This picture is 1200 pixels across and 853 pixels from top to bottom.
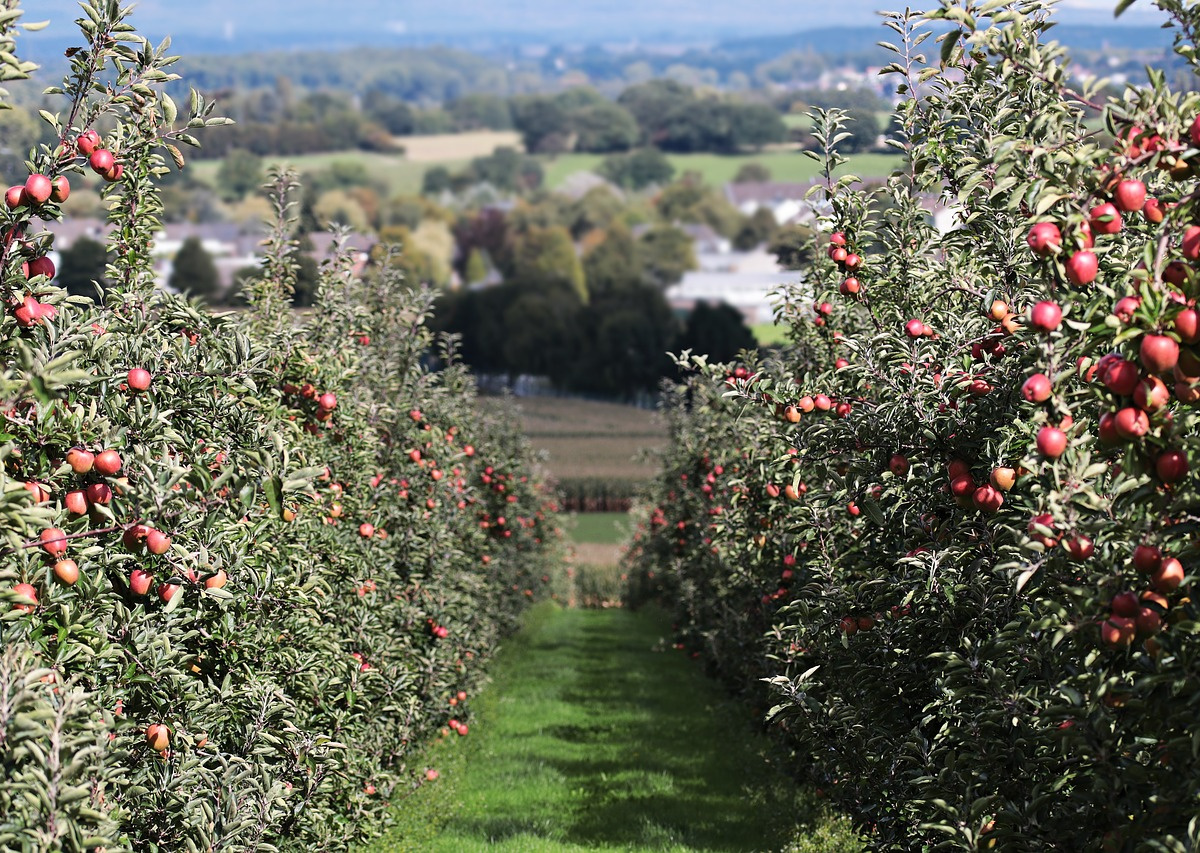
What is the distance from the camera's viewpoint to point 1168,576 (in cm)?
324

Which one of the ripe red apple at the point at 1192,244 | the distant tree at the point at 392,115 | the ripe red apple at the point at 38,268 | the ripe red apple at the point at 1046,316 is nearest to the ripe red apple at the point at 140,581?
the ripe red apple at the point at 38,268

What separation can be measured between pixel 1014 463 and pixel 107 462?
3416mm

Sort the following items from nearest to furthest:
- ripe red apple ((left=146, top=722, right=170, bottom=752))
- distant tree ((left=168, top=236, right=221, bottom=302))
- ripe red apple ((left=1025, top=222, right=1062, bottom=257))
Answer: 1. ripe red apple ((left=1025, top=222, right=1062, bottom=257))
2. ripe red apple ((left=146, top=722, right=170, bottom=752))
3. distant tree ((left=168, top=236, right=221, bottom=302))

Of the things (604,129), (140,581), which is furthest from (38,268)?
(604,129)

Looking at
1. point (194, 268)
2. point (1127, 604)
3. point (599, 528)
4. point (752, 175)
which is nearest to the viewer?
point (1127, 604)

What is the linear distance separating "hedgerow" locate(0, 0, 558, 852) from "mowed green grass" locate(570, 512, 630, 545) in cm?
3589

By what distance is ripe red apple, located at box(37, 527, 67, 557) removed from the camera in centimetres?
383

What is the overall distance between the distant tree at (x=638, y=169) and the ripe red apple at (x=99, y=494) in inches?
5177

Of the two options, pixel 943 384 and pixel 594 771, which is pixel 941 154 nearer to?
Answer: pixel 943 384

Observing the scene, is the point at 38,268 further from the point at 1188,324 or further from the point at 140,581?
the point at 1188,324

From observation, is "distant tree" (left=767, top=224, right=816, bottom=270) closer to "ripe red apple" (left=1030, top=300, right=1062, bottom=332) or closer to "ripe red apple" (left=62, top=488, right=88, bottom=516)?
"ripe red apple" (left=1030, top=300, right=1062, bottom=332)

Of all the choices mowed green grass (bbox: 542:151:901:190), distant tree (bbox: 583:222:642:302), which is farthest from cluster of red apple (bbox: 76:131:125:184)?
mowed green grass (bbox: 542:151:901:190)

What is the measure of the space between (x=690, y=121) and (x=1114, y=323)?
146 meters

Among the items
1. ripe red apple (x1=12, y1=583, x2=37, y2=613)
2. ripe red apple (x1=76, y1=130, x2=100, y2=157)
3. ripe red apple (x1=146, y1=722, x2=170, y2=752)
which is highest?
ripe red apple (x1=76, y1=130, x2=100, y2=157)
